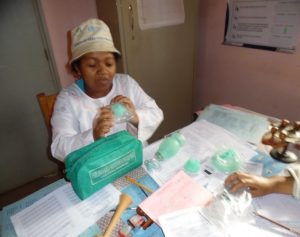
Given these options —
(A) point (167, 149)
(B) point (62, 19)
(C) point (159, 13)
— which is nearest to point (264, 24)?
(C) point (159, 13)

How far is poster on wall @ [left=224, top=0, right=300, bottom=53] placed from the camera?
1.49m

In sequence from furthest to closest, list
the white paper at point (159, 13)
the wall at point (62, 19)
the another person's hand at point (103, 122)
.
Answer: the wall at point (62, 19), the white paper at point (159, 13), the another person's hand at point (103, 122)

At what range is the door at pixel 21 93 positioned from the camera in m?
1.60

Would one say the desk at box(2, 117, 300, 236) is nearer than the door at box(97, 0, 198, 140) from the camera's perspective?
Yes

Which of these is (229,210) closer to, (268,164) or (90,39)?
(268,164)

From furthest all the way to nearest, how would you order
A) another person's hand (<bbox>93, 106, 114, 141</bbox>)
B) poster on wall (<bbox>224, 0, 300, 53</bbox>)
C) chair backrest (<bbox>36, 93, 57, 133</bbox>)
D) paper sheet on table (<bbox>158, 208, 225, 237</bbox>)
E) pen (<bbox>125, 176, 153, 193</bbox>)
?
poster on wall (<bbox>224, 0, 300, 53</bbox>) → chair backrest (<bbox>36, 93, 57, 133</bbox>) → another person's hand (<bbox>93, 106, 114, 141</bbox>) → pen (<bbox>125, 176, 153, 193</bbox>) → paper sheet on table (<bbox>158, 208, 225, 237</bbox>)

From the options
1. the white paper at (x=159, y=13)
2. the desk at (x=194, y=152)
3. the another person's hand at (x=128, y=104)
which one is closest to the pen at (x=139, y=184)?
the desk at (x=194, y=152)

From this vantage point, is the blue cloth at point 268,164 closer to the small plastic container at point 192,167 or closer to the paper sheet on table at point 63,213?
the small plastic container at point 192,167

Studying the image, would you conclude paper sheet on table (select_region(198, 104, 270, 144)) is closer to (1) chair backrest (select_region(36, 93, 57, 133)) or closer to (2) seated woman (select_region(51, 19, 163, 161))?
(2) seated woman (select_region(51, 19, 163, 161))

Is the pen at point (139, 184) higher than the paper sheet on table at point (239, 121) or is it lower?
lower

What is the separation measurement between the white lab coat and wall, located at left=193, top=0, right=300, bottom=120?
1.02 metres

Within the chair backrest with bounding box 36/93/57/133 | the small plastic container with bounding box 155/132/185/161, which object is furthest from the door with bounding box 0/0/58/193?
the small plastic container with bounding box 155/132/185/161

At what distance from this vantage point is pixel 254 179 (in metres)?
0.73

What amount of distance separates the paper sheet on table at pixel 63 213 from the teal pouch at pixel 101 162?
3 centimetres
